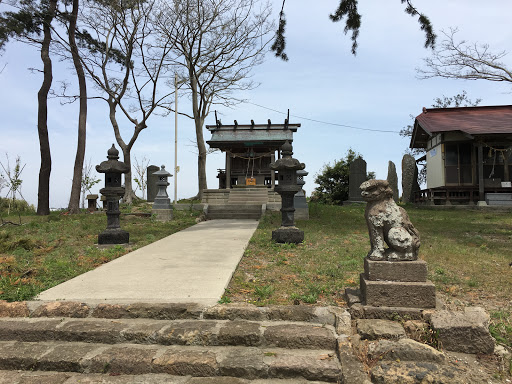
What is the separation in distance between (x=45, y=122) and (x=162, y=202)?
757cm

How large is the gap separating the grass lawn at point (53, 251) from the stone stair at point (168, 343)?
3.11ft

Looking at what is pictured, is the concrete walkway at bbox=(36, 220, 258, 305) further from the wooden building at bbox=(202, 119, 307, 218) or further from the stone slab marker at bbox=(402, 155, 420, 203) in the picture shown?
the stone slab marker at bbox=(402, 155, 420, 203)

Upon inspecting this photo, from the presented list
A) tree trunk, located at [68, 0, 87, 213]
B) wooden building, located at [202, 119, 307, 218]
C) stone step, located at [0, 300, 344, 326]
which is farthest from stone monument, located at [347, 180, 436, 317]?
tree trunk, located at [68, 0, 87, 213]

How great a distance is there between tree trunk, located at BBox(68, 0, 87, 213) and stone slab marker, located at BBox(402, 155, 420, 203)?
728 inches

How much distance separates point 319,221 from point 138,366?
9690 millimetres

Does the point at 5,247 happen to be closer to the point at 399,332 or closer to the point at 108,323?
the point at 108,323

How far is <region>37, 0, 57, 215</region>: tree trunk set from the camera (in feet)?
51.4

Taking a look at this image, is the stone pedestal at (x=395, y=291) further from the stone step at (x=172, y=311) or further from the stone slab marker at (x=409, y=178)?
the stone slab marker at (x=409, y=178)

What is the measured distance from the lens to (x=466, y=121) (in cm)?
1983

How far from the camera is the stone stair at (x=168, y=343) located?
3020 millimetres

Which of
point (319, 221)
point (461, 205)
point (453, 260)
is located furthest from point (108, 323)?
point (461, 205)

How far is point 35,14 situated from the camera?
51.2 ft

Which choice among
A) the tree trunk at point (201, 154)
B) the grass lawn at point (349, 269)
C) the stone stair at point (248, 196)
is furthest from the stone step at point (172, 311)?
the tree trunk at point (201, 154)

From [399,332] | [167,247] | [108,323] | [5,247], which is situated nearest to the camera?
[399,332]
